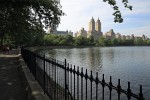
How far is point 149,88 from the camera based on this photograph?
97.3 feet

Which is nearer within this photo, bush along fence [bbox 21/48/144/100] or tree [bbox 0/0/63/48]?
bush along fence [bbox 21/48/144/100]

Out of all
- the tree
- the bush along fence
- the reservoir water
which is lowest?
the reservoir water

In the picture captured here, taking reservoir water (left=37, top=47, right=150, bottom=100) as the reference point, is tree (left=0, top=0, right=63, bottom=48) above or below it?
above

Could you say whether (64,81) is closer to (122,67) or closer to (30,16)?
(30,16)

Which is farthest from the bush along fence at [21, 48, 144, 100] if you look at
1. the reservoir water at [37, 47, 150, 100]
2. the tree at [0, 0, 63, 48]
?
the reservoir water at [37, 47, 150, 100]

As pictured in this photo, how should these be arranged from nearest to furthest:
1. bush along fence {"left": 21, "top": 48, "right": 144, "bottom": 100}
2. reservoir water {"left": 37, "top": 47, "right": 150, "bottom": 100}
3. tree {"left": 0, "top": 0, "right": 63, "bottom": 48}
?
1. bush along fence {"left": 21, "top": 48, "right": 144, "bottom": 100}
2. tree {"left": 0, "top": 0, "right": 63, "bottom": 48}
3. reservoir water {"left": 37, "top": 47, "right": 150, "bottom": 100}

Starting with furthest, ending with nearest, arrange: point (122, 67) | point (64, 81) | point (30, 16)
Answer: point (122, 67), point (30, 16), point (64, 81)

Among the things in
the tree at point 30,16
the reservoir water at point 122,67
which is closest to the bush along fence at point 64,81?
the tree at point 30,16

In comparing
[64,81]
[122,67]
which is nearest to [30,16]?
[64,81]

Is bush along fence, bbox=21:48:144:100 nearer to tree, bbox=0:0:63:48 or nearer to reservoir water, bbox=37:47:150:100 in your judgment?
tree, bbox=0:0:63:48

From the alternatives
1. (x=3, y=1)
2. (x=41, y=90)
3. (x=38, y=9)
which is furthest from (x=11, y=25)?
(x=41, y=90)

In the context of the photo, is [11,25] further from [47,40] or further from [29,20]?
[47,40]

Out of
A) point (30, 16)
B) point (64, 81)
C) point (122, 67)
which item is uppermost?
point (30, 16)

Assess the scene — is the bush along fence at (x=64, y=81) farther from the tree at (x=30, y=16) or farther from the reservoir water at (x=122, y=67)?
the reservoir water at (x=122, y=67)
